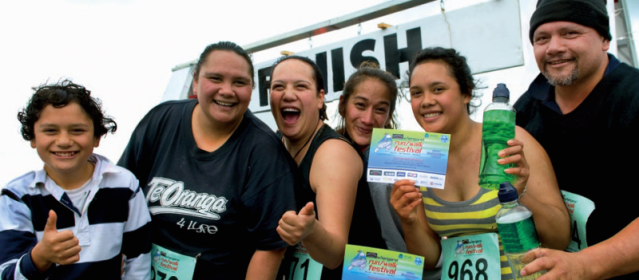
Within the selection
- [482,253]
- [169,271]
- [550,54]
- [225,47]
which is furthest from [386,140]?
[169,271]

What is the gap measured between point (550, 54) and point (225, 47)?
1.60 m

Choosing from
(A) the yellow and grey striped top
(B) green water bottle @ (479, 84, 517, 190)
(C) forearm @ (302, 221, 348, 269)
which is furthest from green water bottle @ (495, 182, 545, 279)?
(C) forearm @ (302, 221, 348, 269)

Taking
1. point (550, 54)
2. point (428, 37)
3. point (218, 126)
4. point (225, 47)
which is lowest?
point (218, 126)

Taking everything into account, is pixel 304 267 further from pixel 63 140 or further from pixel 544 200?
pixel 63 140

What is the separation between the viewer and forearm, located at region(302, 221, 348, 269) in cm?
177

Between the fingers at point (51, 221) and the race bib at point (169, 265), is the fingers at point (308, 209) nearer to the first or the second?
the race bib at point (169, 265)

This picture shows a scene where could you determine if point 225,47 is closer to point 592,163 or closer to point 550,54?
point 550,54

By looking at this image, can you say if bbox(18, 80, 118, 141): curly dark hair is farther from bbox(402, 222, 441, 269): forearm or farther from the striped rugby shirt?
bbox(402, 222, 441, 269): forearm

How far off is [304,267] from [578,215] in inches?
52.2

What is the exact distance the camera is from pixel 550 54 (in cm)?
196

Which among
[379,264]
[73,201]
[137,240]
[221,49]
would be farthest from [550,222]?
[73,201]

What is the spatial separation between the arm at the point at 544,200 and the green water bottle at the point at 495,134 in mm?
99

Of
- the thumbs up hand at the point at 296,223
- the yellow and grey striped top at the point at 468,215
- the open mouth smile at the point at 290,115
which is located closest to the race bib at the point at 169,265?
the thumbs up hand at the point at 296,223

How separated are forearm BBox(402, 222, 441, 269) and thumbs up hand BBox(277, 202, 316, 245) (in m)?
0.52
